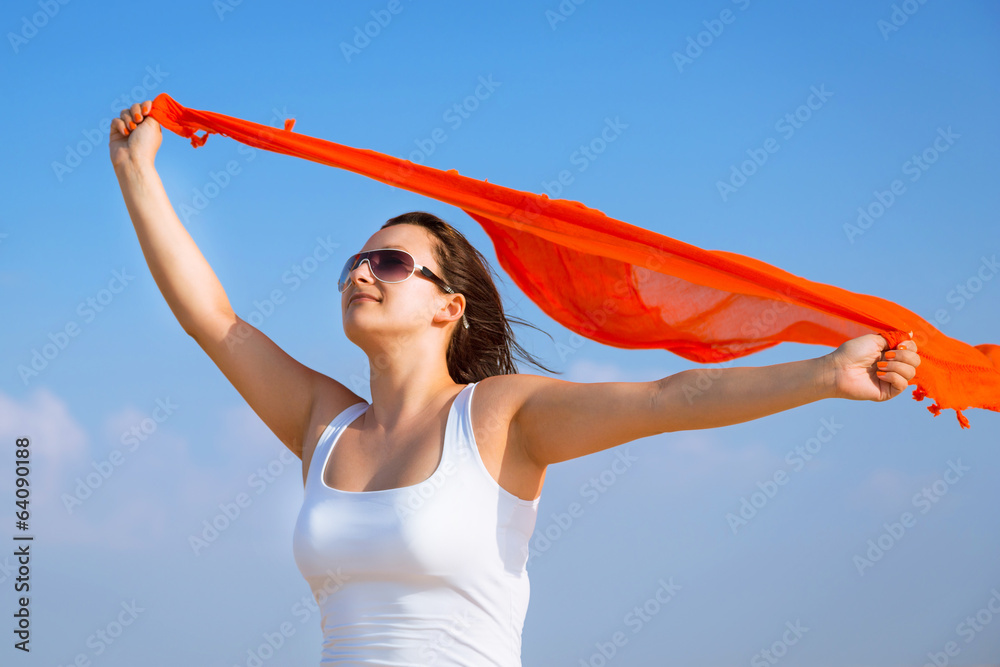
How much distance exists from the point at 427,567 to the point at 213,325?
5.52ft

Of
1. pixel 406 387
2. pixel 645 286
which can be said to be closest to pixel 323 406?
pixel 406 387

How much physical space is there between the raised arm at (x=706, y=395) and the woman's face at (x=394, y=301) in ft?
2.73

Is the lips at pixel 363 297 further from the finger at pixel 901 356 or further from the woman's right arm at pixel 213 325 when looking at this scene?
the finger at pixel 901 356

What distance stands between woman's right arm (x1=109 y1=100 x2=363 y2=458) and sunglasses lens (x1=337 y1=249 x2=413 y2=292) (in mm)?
539

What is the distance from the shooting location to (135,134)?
4.00 metres

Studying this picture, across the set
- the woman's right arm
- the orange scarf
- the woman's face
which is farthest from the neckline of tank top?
the orange scarf

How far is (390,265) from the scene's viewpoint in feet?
12.1

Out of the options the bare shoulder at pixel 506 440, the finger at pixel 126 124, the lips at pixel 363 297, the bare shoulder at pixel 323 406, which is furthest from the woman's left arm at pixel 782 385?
the finger at pixel 126 124

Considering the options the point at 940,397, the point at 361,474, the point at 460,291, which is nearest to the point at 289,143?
the point at 460,291

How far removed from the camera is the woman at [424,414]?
2.76 m

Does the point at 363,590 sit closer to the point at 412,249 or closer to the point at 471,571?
the point at 471,571

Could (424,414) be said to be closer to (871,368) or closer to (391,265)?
(391,265)

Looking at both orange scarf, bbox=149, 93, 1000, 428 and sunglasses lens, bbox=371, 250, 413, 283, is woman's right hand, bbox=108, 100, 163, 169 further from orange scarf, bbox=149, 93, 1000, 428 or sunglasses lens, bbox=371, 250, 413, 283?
sunglasses lens, bbox=371, 250, 413, 283

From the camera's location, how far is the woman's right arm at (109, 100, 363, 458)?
3.84 meters
